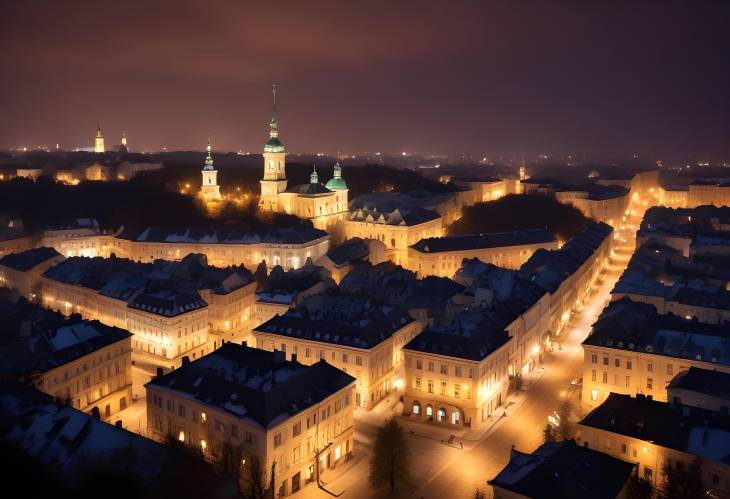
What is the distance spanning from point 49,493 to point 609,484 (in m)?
21.1

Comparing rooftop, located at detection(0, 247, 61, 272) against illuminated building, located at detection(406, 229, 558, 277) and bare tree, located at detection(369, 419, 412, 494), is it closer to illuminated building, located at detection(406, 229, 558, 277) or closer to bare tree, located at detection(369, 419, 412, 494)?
illuminated building, located at detection(406, 229, 558, 277)

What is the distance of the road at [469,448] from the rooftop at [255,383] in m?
4.00

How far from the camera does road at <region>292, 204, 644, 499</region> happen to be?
32.3 meters

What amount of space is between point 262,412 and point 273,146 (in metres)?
69.5

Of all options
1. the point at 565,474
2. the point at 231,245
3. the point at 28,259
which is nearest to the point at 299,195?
the point at 231,245

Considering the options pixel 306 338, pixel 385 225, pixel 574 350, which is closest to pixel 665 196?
pixel 385 225

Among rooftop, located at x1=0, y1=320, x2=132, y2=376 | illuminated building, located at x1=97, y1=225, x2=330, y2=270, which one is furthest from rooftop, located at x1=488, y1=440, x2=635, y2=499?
illuminated building, located at x1=97, y1=225, x2=330, y2=270

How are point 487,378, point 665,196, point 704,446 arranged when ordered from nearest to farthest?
1. point 704,446
2. point 487,378
3. point 665,196

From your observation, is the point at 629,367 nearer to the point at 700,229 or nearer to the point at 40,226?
the point at 700,229

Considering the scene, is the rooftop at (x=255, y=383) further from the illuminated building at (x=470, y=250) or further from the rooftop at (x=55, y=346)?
the illuminated building at (x=470, y=250)

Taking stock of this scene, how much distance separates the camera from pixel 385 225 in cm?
8738

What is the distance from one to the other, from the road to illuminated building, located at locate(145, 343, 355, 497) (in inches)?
56.0

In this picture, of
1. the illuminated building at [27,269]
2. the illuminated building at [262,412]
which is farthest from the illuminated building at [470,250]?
the illuminated building at [262,412]

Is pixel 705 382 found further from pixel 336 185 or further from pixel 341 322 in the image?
pixel 336 185
